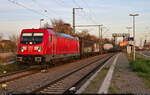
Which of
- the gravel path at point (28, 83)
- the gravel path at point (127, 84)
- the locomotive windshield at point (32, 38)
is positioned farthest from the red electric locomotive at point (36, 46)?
the gravel path at point (127, 84)

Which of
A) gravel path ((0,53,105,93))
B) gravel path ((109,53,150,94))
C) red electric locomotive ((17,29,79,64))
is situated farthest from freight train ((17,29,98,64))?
gravel path ((109,53,150,94))

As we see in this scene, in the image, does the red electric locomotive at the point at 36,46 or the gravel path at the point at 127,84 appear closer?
the gravel path at the point at 127,84

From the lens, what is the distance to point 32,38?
15836 mm

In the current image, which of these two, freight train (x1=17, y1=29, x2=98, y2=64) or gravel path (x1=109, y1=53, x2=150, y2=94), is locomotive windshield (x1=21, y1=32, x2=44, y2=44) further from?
gravel path (x1=109, y1=53, x2=150, y2=94)

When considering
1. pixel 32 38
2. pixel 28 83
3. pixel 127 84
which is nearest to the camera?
pixel 127 84

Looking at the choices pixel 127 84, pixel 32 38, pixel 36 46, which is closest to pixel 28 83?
pixel 127 84

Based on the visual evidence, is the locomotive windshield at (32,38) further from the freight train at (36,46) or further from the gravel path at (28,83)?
the gravel path at (28,83)

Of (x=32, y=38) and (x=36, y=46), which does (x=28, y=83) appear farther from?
(x=32, y=38)

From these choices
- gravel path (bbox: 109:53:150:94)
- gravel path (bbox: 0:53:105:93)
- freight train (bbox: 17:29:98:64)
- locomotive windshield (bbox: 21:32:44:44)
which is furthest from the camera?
locomotive windshield (bbox: 21:32:44:44)

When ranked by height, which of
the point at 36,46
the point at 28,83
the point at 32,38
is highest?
the point at 32,38

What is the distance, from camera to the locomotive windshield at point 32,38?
15.6 m

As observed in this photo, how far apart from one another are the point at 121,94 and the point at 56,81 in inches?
174

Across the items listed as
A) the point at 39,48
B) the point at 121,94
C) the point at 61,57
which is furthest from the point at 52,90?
the point at 61,57

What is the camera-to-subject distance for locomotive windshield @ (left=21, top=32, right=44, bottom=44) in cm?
1561
